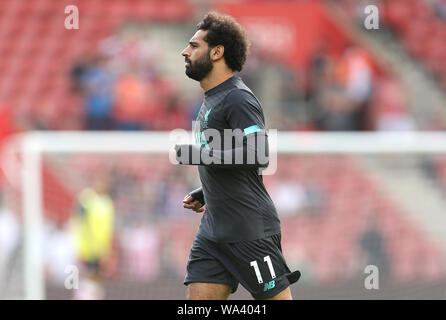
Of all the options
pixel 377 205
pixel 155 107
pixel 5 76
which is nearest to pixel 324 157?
pixel 377 205

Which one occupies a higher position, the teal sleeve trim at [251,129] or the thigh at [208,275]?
the teal sleeve trim at [251,129]

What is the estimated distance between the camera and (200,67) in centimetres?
520

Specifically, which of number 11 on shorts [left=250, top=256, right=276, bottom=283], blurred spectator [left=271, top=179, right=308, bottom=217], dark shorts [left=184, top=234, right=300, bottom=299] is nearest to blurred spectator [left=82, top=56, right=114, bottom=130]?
blurred spectator [left=271, top=179, right=308, bottom=217]

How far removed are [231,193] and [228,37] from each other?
822 mm

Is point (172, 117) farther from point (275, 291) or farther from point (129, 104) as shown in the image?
point (275, 291)

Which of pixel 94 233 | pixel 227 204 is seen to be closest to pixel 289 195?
pixel 94 233

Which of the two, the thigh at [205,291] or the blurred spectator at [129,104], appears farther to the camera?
the blurred spectator at [129,104]

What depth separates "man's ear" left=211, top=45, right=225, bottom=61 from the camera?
5199 millimetres

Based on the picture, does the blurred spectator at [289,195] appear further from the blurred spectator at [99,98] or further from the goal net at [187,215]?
the blurred spectator at [99,98]

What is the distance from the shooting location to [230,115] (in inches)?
198

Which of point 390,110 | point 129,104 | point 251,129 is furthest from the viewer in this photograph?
point 390,110

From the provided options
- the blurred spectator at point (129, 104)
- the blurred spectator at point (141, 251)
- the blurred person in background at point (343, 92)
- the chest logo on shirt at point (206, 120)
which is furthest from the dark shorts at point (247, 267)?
the blurred person in background at point (343, 92)

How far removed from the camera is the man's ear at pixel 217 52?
5.20 meters

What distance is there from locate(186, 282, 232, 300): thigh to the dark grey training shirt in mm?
245
